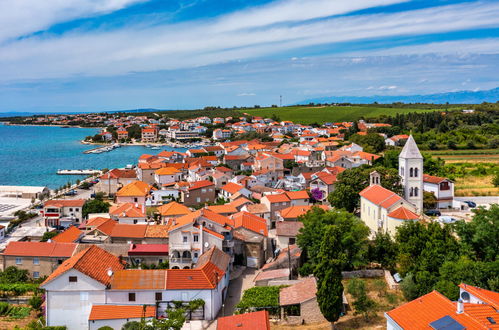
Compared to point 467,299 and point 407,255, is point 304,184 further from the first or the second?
point 467,299

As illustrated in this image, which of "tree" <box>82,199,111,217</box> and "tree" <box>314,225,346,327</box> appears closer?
"tree" <box>314,225,346,327</box>

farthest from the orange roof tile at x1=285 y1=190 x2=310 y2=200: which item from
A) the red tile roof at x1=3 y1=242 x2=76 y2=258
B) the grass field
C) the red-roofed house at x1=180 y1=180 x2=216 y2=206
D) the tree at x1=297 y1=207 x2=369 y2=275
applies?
the grass field

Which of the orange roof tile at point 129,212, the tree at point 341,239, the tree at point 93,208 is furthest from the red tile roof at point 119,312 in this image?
the tree at point 93,208

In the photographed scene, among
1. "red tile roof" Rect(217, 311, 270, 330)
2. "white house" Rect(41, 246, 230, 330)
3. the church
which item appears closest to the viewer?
"red tile roof" Rect(217, 311, 270, 330)

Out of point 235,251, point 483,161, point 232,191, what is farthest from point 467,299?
point 483,161

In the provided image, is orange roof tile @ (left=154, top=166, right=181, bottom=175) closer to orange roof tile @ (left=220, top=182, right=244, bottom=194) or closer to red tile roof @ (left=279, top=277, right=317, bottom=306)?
orange roof tile @ (left=220, top=182, right=244, bottom=194)

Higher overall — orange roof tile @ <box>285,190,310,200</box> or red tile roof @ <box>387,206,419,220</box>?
red tile roof @ <box>387,206,419,220</box>
